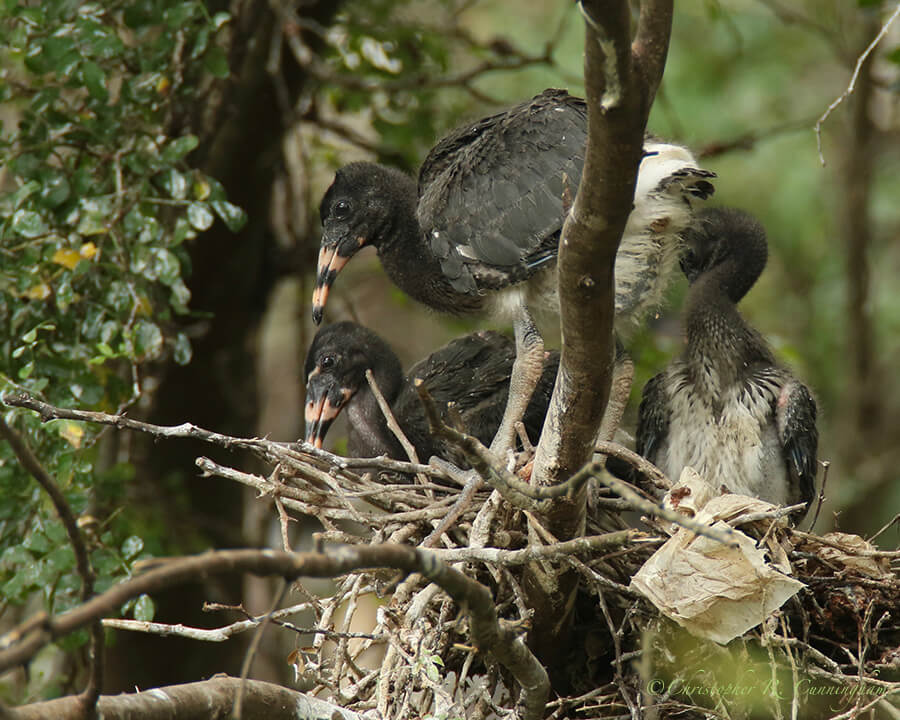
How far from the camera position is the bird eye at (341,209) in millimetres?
4250

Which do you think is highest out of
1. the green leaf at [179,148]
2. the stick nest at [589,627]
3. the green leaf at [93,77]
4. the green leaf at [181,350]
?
the green leaf at [93,77]

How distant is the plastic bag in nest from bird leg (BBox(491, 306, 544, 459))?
2.53ft

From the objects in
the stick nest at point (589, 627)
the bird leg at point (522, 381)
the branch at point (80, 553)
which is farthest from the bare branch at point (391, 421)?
the branch at point (80, 553)

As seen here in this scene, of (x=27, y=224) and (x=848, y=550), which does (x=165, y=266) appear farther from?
(x=848, y=550)

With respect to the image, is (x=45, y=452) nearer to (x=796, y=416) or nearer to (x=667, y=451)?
(x=667, y=451)

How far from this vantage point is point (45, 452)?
3674 millimetres

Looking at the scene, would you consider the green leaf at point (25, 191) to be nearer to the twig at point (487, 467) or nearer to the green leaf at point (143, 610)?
the green leaf at point (143, 610)

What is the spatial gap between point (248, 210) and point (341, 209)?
1503 millimetres

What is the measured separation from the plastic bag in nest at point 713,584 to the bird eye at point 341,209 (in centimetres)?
183

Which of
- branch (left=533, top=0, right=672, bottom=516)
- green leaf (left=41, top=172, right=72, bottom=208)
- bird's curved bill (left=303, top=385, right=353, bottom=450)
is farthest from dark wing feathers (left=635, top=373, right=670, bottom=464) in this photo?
green leaf (left=41, top=172, right=72, bottom=208)

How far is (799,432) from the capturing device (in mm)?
4148

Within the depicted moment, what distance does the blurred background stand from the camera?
3832mm

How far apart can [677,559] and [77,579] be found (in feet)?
6.14

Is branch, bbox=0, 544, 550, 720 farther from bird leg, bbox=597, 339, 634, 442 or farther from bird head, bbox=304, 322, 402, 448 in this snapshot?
bird head, bbox=304, 322, 402, 448
